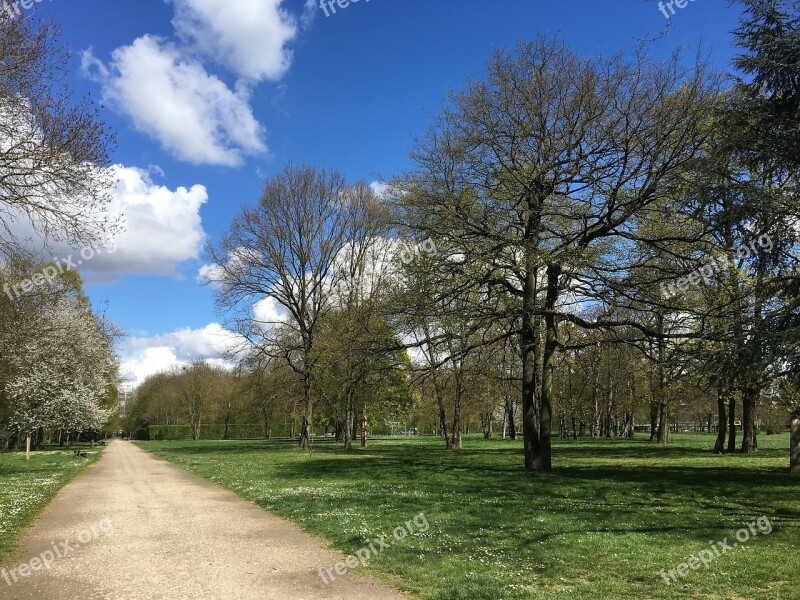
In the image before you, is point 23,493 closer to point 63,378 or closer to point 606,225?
point 606,225

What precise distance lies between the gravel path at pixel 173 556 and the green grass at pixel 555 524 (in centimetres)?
71

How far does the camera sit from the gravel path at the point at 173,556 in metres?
6.10

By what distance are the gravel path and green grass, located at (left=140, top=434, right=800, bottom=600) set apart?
27.9 inches

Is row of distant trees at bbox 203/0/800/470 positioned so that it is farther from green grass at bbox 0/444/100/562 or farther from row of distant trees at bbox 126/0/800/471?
green grass at bbox 0/444/100/562

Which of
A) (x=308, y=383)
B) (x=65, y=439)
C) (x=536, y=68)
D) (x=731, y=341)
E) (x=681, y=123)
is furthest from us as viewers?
(x=65, y=439)

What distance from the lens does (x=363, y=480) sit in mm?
16062

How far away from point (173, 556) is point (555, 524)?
604cm

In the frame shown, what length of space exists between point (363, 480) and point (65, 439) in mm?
65691

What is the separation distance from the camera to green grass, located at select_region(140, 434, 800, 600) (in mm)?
6199

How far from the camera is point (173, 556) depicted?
759cm

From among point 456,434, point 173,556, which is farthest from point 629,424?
point 173,556

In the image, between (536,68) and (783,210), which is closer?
(783,210)

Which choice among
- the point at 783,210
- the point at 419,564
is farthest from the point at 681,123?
the point at 419,564

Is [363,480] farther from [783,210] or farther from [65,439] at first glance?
[65,439]
